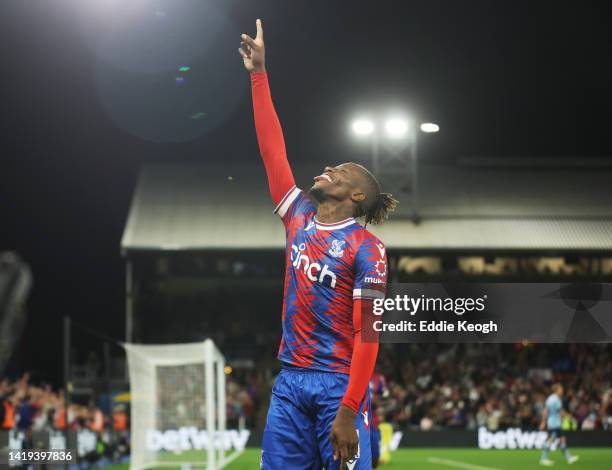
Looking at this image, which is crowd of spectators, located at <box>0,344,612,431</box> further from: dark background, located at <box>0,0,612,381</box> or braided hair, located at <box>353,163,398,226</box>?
braided hair, located at <box>353,163,398,226</box>

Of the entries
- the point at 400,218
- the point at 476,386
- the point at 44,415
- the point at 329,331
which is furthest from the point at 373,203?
the point at 476,386

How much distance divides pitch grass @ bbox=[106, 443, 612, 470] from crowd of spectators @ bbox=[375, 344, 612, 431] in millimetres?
1250

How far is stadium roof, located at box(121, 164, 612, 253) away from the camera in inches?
899

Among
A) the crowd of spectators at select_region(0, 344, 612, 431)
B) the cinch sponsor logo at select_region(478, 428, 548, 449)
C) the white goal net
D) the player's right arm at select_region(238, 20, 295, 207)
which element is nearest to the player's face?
the player's right arm at select_region(238, 20, 295, 207)

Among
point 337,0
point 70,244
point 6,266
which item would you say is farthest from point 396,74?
point 70,244

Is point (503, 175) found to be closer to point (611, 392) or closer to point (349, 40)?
point (611, 392)

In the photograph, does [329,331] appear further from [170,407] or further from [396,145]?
[396,145]

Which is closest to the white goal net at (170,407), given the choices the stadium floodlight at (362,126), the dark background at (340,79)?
the dark background at (340,79)

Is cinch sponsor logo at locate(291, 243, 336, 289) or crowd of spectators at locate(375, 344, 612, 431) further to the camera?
crowd of spectators at locate(375, 344, 612, 431)

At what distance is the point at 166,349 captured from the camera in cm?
1426

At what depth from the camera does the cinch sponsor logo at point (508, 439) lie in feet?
69.4

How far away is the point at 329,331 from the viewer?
13.3 ft

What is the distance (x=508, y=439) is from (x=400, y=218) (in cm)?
606

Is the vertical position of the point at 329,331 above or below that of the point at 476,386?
above
